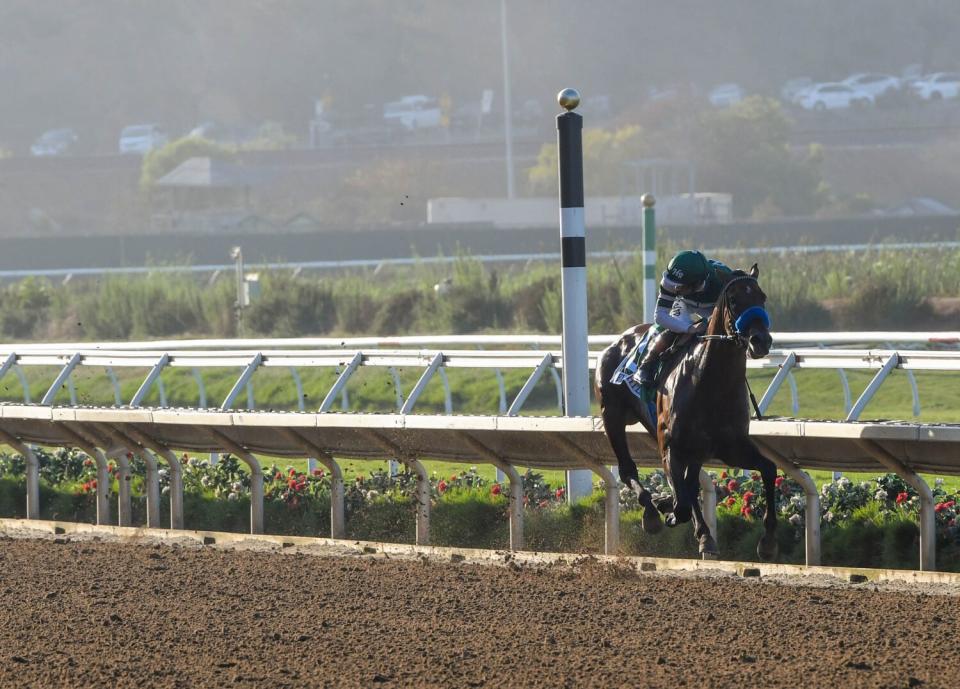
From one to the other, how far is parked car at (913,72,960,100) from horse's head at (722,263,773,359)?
71.7 m

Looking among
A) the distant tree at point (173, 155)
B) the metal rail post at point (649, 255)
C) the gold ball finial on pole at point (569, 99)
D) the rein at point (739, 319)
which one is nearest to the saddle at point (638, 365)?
the rein at point (739, 319)

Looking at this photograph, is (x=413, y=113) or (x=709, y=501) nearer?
(x=709, y=501)

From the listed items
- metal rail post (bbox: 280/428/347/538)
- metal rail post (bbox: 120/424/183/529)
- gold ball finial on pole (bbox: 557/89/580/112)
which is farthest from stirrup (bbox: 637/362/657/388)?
metal rail post (bbox: 120/424/183/529)

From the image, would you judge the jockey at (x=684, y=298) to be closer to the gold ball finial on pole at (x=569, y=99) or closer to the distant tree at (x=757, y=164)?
the gold ball finial on pole at (x=569, y=99)

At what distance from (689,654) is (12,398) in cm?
1180

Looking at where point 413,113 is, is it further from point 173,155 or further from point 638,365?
point 638,365

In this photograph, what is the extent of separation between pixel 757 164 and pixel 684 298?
5246 centimetres

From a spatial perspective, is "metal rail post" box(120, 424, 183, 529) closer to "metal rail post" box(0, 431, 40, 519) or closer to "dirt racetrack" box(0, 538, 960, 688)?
"metal rail post" box(0, 431, 40, 519)

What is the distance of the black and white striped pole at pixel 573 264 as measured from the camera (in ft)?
22.8

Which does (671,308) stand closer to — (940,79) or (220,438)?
(220,438)

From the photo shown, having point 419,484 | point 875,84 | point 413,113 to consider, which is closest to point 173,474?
point 419,484

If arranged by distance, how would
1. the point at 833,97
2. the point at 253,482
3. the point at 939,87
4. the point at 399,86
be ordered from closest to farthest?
the point at 253,482 → the point at 833,97 → the point at 939,87 → the point at 399,86

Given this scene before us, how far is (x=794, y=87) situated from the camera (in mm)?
88688

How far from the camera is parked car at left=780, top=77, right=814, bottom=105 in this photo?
8119cm
